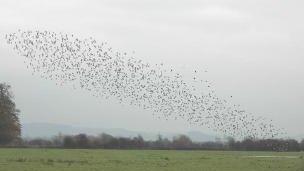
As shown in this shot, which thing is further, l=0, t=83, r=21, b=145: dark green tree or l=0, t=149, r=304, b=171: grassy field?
l=0, t=83, r=21, b=145: dark green tree

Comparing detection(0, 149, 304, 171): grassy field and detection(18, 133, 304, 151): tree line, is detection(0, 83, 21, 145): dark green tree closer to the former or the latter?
detection(18, 133, 304, 151): tree line

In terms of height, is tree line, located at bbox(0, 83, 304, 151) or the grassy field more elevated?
tree line, located at bbox(0, 83, 304, 151)

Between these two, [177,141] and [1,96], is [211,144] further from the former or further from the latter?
[1,96]

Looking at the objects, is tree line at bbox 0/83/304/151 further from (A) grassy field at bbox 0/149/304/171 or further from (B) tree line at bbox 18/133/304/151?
(A) grassy field at bbox 0/149/304/171

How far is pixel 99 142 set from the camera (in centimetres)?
11181

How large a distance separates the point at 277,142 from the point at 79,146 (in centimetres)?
3751

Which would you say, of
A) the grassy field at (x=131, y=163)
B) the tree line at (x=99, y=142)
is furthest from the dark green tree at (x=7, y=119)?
the grassy field at (x=131, y=163)

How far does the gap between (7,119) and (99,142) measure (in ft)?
56.2

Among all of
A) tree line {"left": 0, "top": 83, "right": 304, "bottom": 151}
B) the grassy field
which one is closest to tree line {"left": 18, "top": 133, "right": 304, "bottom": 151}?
tree line {"left": 0, "top": 83, "right": 304, "bottom": 151}

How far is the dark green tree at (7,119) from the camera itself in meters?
106

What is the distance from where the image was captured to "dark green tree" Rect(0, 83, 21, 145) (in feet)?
348

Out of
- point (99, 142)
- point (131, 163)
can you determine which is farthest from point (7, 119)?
point (131, 163)

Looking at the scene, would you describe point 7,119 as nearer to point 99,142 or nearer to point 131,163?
point 99,142

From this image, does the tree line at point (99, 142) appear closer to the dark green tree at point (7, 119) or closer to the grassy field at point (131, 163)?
the dark green tree at point (7, 119)
